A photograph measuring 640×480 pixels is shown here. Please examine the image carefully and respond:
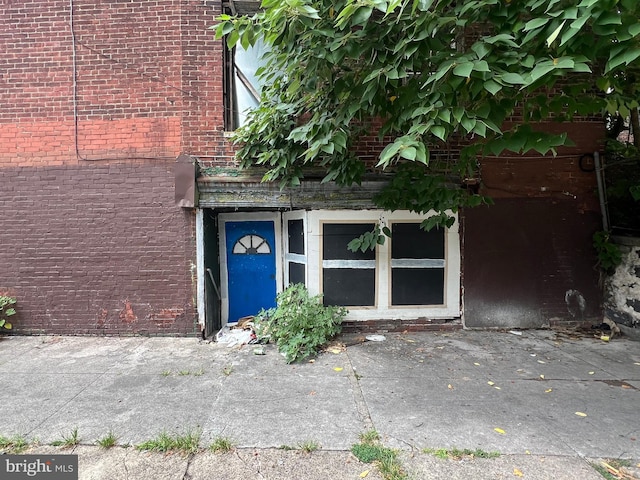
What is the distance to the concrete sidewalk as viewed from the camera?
2.66 meters

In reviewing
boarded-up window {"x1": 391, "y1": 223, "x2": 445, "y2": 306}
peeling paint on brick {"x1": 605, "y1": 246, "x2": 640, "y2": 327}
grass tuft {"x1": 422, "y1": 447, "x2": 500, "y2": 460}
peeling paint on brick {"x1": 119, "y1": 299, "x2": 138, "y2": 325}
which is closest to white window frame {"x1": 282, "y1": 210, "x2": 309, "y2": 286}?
boarded-up window {"x1": 391, "y1": 223, "x2": 445, "y2": 306}

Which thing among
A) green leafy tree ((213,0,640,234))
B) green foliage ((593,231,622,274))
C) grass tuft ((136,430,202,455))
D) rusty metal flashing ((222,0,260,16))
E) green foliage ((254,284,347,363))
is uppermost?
rusty metal flashing ((222,0,260,16))

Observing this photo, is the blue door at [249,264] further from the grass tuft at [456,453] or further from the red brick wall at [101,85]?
the grass tuft at [456,453]

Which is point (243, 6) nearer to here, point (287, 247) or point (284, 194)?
point (284, 194)

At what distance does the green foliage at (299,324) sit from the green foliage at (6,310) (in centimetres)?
363

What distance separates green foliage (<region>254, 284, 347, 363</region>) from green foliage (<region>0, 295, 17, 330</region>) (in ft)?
11.9

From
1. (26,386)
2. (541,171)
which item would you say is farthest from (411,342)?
(26,386)

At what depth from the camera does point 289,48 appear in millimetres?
3332

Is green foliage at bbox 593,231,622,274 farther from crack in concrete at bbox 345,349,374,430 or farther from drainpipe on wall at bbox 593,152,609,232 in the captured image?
crack in concrete at bbox 345,349,374,430

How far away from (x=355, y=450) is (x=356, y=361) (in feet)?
5.77

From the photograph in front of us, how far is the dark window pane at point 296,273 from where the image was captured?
5.75 metres

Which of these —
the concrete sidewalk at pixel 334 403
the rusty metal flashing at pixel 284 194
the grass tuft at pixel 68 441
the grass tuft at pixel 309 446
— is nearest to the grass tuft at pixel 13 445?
the concrete sidewalk at pixel 334 403

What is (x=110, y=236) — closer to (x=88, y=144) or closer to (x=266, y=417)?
(x=88, y=144)

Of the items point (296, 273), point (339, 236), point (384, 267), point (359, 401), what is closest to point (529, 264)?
point (384, 267)
